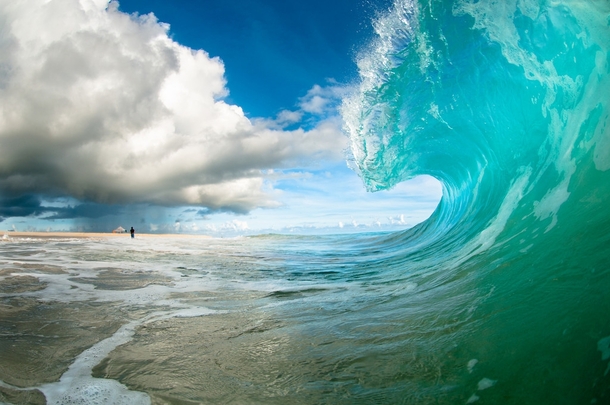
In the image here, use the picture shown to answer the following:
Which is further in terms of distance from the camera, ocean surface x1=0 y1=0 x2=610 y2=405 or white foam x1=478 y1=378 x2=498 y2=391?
ocean surface x1=0 y1=0 x2=610 y2=405

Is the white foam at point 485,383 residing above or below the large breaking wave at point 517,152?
below

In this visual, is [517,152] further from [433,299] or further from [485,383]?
[485,383]

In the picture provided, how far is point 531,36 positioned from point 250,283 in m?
5.86

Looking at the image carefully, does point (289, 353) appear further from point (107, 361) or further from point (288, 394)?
point (107, 361)

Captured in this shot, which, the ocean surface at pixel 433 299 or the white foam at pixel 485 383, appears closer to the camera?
the white foam at pixel 485 383

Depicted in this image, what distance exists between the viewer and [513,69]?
252 inches

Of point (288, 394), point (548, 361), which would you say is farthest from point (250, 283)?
point (548, 361)

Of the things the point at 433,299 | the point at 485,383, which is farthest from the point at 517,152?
the point at 485,383

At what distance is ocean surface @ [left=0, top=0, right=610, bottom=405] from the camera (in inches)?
86.1

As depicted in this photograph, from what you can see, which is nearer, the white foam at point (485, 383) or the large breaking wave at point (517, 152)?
the white foam at point (485, 383)

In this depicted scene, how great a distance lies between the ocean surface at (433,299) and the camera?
7.18 ft

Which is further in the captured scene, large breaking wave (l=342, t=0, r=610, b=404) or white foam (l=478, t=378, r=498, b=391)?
large breaking wave (l=342, t=0, r=610, b=404)

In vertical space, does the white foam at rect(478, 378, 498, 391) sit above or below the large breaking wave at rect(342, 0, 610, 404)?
below

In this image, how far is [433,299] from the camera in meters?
3.90
